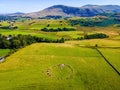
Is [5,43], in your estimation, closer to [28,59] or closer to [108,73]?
[28,59]

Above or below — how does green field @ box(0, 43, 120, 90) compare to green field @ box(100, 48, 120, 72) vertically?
above

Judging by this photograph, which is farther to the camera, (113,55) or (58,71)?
(113,55)

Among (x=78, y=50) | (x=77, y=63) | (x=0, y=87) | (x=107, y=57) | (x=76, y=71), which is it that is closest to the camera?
(x=0, y=87)

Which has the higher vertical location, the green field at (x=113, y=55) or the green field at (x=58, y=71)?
the green field at (x=58, y=71)

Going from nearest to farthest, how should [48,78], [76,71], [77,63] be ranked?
[48,78] → [76,71] → [77,63]

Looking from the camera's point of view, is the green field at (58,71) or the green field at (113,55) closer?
the green field at (58,71)

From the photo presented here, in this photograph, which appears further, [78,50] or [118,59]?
[78,50]

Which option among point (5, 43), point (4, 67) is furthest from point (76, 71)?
point (5, 43)

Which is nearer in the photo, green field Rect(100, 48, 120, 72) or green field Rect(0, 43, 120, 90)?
green field Rect(0, 43, 120, 90)
